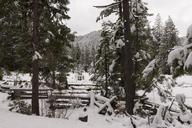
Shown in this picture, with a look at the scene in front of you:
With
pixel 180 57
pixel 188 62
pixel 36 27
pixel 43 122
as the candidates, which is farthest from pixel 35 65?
pixel 188 62

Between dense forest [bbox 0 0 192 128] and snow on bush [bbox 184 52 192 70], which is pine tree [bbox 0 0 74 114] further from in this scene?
snow on bush [bbox 184 52 192 70]

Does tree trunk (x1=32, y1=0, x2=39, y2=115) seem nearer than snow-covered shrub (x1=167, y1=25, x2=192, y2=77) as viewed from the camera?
No

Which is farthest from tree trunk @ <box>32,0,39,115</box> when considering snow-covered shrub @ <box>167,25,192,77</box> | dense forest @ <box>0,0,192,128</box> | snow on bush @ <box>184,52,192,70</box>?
snow on bush @ <box>184,52,192,70</box>

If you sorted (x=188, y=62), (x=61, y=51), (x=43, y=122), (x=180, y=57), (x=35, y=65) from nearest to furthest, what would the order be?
1. (x=188, y=62)
2. (x=180, y=57)
3. (x=43, y=122)
4. (x=35, y=65)
5. (x=61, y=51)

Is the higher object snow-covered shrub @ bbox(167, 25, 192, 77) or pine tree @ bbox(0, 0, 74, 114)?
pine tree @ bbox(0, 0, 74, 114)

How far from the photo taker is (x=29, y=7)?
43.4ft

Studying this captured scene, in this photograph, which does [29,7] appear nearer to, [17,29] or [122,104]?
[17,29]

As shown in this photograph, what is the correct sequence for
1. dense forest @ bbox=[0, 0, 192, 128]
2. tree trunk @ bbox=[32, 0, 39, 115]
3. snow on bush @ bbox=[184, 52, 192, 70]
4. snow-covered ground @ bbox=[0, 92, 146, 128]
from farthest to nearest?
1. tree trunk @ bbox=[32, 0, 39, 115]
2. dense forest @ bbox=[0, 0, 192, 128]
3. snow-covered ground @ bbox=[0, 92, 146, 128]
4. snow on bush @ bbox=[184, 52, 192, 70]

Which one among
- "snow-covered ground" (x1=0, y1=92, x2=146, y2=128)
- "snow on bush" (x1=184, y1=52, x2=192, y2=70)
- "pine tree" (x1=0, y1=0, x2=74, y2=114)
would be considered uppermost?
"pine tree" (x1=0, y1=0, x2=74, y2=114)

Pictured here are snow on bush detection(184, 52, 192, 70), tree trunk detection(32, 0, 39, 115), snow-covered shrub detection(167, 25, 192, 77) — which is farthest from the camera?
tree trunk detection(32, 0, 39, 115)

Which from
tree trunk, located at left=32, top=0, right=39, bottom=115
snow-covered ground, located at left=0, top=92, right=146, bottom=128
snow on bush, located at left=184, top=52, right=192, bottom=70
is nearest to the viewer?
snow on bush, located at left=184, top=52, right=192, bottom=70

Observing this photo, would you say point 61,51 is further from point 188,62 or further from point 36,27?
point 188,62

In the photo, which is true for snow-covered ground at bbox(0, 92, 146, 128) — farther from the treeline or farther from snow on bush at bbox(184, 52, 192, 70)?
snow on bush at bbox(184, 52, 192, 70)

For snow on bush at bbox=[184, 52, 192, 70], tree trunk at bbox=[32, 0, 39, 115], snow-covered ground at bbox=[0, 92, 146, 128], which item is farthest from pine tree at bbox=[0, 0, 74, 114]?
snow on bush at bbox=[184, 52, 192, 70]
